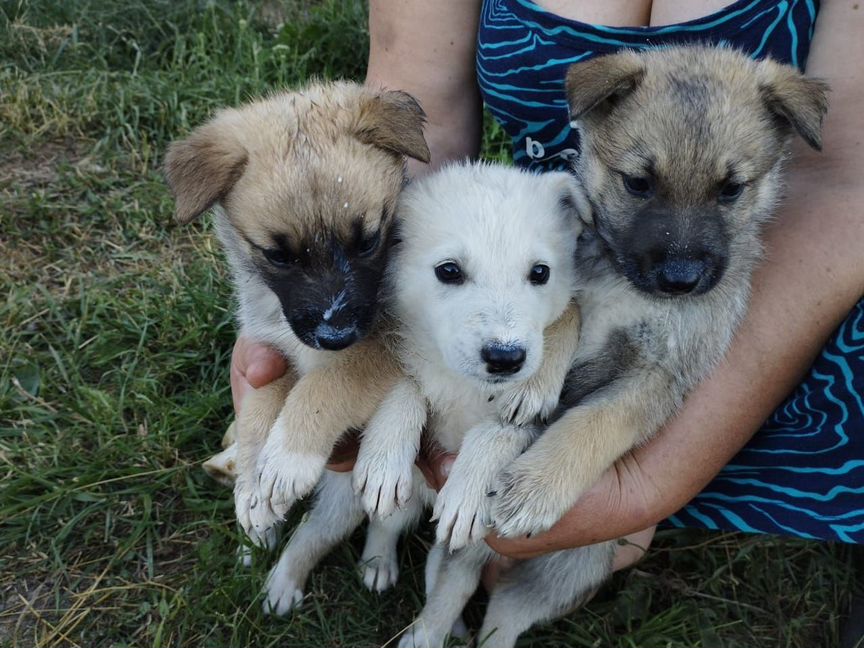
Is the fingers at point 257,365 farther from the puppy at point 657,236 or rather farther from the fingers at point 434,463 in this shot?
the puppy at point 657,236

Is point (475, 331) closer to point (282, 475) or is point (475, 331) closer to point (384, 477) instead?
point (384, 477)

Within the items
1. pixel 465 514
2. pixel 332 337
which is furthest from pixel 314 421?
pixel 465 514

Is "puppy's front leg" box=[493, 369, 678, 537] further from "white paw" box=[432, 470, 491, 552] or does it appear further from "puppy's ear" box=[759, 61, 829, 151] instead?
"puppy's ear" box=[759, 61, 829, 151]

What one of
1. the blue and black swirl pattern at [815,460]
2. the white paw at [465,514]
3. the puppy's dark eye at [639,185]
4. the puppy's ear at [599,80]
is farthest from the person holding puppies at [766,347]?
the puppy's dark eye at [639,185]

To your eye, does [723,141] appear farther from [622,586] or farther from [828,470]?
[622,586]

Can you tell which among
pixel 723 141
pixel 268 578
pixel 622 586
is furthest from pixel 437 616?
pixel 723 141

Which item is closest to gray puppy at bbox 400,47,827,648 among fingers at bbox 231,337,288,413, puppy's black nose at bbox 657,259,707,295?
puppy's black nose at bbox 657,259,707,295
